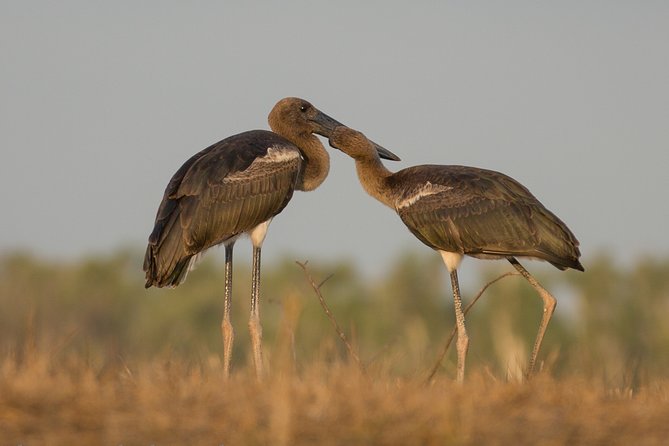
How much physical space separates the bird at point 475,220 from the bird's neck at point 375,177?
2cm

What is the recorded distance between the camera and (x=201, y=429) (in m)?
6.03

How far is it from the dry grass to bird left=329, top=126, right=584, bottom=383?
2999 mm

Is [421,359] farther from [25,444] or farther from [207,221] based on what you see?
[25,444]

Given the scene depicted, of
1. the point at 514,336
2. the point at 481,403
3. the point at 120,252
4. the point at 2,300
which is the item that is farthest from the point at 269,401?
the point at 120,252

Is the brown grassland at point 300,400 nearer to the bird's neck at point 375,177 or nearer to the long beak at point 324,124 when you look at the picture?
the bird's neck at point 375,177

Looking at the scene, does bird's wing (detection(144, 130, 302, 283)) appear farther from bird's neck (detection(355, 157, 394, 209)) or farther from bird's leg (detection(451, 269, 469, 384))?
bird's leg (detection(451, 269, 469, 384))

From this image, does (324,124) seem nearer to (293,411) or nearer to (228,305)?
(228,305)

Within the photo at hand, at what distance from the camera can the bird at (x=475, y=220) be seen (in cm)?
1009

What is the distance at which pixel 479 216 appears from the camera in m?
10.4

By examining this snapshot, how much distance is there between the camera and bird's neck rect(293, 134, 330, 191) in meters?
11.4

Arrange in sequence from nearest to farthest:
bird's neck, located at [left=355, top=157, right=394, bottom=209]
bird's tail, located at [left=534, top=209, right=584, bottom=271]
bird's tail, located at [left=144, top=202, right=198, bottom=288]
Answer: bird's tail, located at [left=144, top=202, right=198, bottom=288] → bird's tail, located at [left=534, top=209, right=584, bottom=271] → bird's neck, located at [left=355, top=157, right=394, bottom=209]

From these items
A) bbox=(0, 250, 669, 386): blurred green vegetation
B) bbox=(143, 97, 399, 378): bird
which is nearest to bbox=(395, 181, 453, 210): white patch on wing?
bbox=(143, 97, 399, 378): bird

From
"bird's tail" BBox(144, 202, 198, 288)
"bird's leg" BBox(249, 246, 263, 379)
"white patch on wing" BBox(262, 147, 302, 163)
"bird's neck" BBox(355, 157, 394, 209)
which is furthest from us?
"bird's neck" BBox(355, 157, 394, 209)

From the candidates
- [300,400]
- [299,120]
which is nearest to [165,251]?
[299,120]
